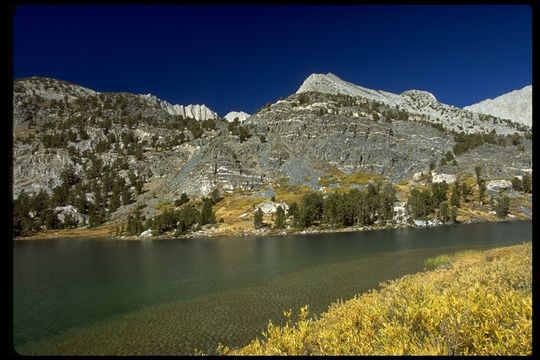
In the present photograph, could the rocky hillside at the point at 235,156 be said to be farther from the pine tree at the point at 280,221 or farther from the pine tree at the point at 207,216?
the pine tree at the point at 280,221

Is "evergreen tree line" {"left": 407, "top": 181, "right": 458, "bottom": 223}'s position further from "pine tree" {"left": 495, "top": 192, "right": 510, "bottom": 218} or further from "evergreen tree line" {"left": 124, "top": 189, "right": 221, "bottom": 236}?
"evergreen tree line" {"left": 124, "top": 189, "right": 221, "bottom": 236}

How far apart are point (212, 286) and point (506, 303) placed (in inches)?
1059

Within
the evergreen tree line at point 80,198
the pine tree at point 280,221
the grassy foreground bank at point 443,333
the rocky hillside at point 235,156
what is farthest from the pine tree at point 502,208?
the evergreen tree line at point 80,198

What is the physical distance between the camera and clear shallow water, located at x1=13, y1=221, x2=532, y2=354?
1975 centimetres

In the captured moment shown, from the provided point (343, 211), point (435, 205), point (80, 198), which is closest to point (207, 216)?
point (343, 211)

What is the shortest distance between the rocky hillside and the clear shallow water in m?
77.4

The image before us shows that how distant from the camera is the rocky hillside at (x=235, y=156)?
5276 inches

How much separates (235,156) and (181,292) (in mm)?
124969

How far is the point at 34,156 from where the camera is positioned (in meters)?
161

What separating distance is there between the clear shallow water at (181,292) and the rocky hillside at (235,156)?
7735 centimetres

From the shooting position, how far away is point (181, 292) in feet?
99.3

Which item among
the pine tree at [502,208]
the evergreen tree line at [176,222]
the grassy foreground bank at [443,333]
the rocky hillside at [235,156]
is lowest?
the evergreen tree line at [176,222]

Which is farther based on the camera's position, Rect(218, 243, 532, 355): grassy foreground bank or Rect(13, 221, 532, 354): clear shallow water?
Rect(13, 221, 532, 354): clear shallow water

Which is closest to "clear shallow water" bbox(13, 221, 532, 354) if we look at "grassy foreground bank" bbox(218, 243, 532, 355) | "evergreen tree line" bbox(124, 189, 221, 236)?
"grassy foreground bank" bbox(218, 243, 532, 355)
